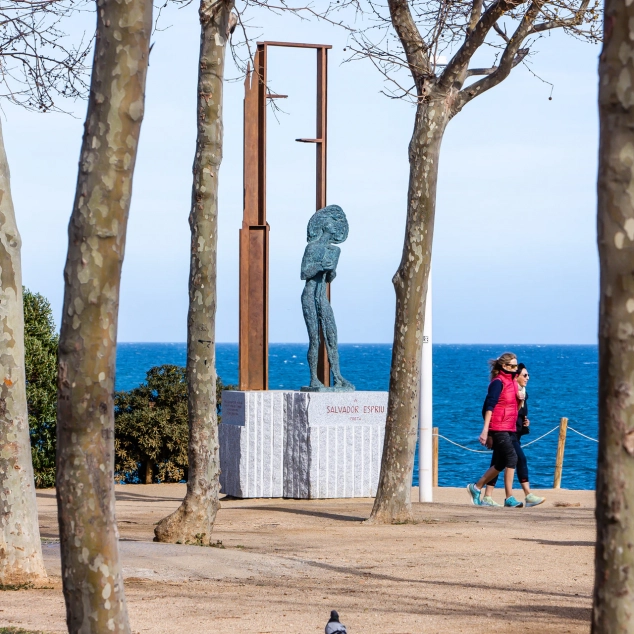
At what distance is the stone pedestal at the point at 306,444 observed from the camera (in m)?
14.8

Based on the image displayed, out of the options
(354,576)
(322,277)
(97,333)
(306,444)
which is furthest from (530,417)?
(97,333)

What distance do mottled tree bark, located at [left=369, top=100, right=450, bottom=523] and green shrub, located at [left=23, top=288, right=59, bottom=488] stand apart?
7409 mm

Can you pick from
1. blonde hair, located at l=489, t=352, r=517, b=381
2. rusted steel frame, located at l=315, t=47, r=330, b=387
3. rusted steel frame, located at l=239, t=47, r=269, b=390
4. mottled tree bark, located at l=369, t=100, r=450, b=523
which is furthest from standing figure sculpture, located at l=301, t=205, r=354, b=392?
mottled tree bark, located at l=369, t=100, r=450, b=523

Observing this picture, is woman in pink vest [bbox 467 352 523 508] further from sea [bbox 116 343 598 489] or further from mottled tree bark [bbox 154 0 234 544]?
mottled tree bark [bbox 154 0 234 544]

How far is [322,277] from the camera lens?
15.1m

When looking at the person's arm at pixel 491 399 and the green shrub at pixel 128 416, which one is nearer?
the person's arm at pixel 491 399

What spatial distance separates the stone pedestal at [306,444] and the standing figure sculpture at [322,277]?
0.35 metres

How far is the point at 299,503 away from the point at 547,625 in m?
8.14

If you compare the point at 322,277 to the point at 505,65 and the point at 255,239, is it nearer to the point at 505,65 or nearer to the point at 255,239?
the point at 255,239

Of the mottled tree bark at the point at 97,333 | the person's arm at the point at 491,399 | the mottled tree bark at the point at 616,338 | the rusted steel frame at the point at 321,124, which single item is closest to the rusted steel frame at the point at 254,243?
the rusted steel frame at the point at 321,124

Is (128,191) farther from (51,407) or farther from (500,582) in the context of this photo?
(51,407)

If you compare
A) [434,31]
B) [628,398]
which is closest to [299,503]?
[434,31]

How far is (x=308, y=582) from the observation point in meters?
7.91

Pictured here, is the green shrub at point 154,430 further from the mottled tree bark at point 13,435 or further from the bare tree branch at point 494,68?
the mottled tree bark at point 13,435
